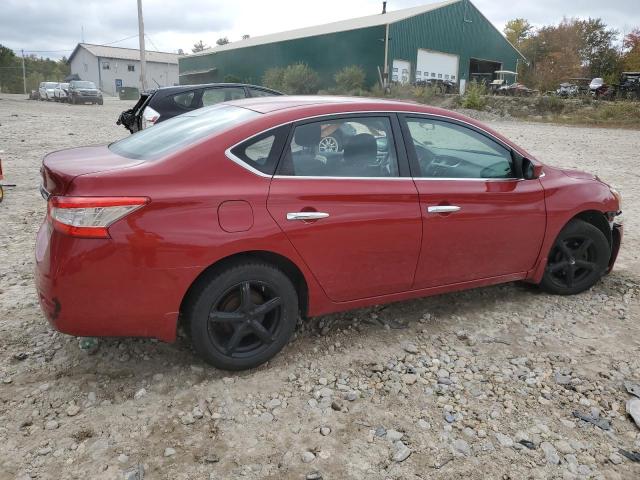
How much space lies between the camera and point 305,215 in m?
3.10

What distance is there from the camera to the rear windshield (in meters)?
3.16

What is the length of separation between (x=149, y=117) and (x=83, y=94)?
3047 cm

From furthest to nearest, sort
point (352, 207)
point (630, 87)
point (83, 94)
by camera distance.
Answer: point (83, 94) < point (630, 87) < point (352, 207)

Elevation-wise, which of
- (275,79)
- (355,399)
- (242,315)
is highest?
(275,79)

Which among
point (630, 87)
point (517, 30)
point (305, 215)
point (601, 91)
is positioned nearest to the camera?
point (305, 215)

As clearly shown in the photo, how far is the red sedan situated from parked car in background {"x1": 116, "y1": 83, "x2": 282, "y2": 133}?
18.0 ft

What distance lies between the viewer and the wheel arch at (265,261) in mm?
2967

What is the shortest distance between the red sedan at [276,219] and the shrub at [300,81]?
34.9 meters

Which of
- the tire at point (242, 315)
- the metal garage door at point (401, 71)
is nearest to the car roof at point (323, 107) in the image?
the tire at point (242, 315)

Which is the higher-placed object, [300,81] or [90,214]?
[300,81]

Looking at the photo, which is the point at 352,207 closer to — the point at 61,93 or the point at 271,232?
the point at 271,232

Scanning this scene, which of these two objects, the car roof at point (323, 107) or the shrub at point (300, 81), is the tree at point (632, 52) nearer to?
the shrub at point (300, 81)

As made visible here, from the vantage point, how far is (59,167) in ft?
9.75

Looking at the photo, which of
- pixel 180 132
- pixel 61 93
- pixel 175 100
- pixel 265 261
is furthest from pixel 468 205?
pixel 61 93
